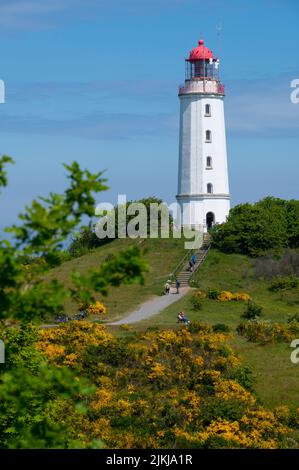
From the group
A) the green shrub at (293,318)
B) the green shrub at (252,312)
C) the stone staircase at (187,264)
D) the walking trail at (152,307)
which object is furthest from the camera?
the stone staircase at (187,264)

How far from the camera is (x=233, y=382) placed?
39812 millimetres

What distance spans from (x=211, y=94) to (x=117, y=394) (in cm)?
3395

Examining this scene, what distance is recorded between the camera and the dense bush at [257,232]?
62438mm

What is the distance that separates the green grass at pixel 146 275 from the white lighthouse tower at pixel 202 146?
5.39 m

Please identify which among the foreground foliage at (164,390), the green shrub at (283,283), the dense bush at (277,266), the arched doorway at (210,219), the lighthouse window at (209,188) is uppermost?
the lighthouse window at (209,188)

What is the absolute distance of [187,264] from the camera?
60594mm

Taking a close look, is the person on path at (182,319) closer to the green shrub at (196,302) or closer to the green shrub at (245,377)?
the green shrub at (196,302)

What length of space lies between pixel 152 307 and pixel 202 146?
1938cm

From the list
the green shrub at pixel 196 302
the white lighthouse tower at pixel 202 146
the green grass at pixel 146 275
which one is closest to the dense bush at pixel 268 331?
the green shrub at pixel 196 302

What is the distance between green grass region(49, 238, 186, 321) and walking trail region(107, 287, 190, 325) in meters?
0.47

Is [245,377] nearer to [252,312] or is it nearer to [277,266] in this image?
[252,312]

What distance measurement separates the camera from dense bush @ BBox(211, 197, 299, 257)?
62.4 meters

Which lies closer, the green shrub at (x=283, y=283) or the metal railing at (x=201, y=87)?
the green shrub at (x=283, y=283)

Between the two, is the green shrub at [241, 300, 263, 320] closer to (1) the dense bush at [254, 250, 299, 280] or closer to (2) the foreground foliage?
(2) the foreground foliage
